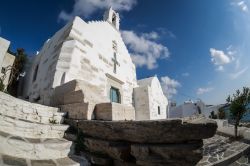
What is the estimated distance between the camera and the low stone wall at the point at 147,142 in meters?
2.21

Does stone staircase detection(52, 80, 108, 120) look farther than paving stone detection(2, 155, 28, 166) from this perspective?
Yes

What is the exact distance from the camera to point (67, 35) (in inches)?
296

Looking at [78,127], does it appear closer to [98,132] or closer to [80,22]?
[98,132]

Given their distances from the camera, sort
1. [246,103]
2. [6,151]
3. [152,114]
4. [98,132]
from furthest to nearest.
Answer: [152,114]
[246,103]
[98,132]
[6,151]

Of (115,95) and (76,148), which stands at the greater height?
(115,95)

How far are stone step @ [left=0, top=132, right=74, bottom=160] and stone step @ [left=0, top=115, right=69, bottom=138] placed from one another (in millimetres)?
226

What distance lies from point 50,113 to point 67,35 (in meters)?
4.78

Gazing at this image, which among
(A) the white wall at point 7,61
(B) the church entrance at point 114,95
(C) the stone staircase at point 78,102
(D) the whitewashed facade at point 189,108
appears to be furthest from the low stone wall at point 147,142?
(D) the whitewashed facade at point 189,108

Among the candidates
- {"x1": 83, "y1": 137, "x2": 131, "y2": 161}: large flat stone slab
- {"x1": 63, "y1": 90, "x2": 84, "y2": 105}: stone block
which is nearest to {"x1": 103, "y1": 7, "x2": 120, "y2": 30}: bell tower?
{"x1": 63, "y1": 90, "x2": 84, "y2": 105}: stone block

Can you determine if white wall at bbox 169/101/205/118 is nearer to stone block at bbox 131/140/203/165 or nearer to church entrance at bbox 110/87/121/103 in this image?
church entrance at bbox 110/87/121/103

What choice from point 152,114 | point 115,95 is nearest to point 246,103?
point 152,114

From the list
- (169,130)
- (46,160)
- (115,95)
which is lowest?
(46,160)

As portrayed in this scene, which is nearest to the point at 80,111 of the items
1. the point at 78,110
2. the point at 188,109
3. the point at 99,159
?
the point at 78,110

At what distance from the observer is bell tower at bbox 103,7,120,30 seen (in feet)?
41.5
